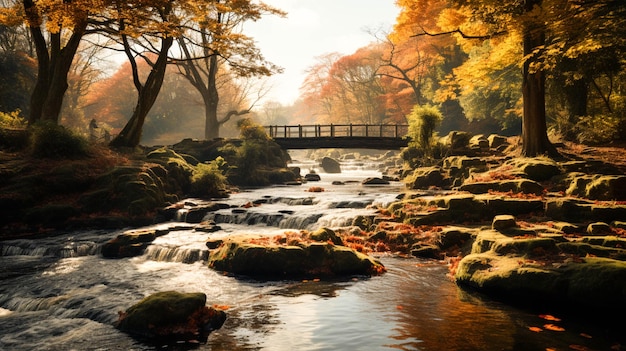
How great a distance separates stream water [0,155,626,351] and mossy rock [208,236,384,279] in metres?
0.42

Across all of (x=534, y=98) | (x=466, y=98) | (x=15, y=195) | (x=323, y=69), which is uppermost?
(x=323, y=69)

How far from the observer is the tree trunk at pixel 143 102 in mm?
23281

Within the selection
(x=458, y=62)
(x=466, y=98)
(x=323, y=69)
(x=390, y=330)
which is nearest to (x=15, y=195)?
(x=390, y=330)

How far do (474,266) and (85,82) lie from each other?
51.2m

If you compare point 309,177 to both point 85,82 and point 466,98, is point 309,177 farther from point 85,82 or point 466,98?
point 85,82

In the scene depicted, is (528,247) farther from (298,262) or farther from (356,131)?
(356,131)

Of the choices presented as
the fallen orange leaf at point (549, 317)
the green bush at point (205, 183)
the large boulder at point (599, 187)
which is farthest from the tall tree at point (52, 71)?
the fallen orange leaf at point (549, 317)

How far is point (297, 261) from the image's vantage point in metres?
10.5

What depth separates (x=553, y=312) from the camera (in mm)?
7746

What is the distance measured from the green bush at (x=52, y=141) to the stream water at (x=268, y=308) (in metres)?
6.02

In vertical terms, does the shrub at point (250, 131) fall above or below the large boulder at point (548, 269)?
above

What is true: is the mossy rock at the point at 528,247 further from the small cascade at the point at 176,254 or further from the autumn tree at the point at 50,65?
the autumn tree at the point at 50,65

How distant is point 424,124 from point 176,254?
16674 millimetres

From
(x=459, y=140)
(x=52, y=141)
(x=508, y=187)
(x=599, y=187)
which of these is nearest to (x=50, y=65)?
(x=52, y=141)
